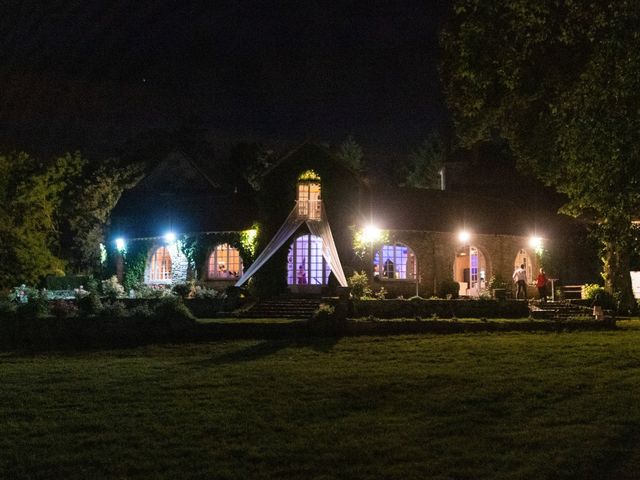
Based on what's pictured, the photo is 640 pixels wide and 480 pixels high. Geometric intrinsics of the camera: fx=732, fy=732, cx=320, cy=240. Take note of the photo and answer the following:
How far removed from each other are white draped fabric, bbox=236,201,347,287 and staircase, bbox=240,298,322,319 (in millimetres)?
1148

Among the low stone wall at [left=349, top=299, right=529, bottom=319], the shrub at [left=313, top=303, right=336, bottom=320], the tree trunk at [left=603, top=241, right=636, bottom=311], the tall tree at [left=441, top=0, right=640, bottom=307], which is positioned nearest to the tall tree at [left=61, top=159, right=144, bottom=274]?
the low stone wall at [left=349, top=299, right=529, bottom=319]

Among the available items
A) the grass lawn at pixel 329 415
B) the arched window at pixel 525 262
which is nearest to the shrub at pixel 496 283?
the arched window at pixel 525 262

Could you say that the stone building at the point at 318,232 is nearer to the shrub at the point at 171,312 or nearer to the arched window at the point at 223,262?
the arched window at the point at 223,262

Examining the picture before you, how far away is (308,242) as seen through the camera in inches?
1099

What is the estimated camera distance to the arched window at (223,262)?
29391 mm

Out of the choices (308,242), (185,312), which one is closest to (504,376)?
(185,312)

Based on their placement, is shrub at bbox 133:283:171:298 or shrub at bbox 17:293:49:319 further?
shrub at bbox 133:283:171:298

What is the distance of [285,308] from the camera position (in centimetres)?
2442

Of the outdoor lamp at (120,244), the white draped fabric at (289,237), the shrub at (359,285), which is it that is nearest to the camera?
the shrub at (359,285)

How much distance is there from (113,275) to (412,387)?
23.6 meters

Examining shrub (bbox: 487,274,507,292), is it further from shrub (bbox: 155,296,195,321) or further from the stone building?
shrub (bbox: 155,296,195,321)

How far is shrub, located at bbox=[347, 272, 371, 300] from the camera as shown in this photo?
992 inches

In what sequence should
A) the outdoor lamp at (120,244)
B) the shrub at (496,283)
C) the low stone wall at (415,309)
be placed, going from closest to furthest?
1. the low stone wall at (415,309)
2. the shrub at (496,283)
3. the outdoor lamp at (120,244)

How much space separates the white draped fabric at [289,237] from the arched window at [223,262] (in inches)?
102
